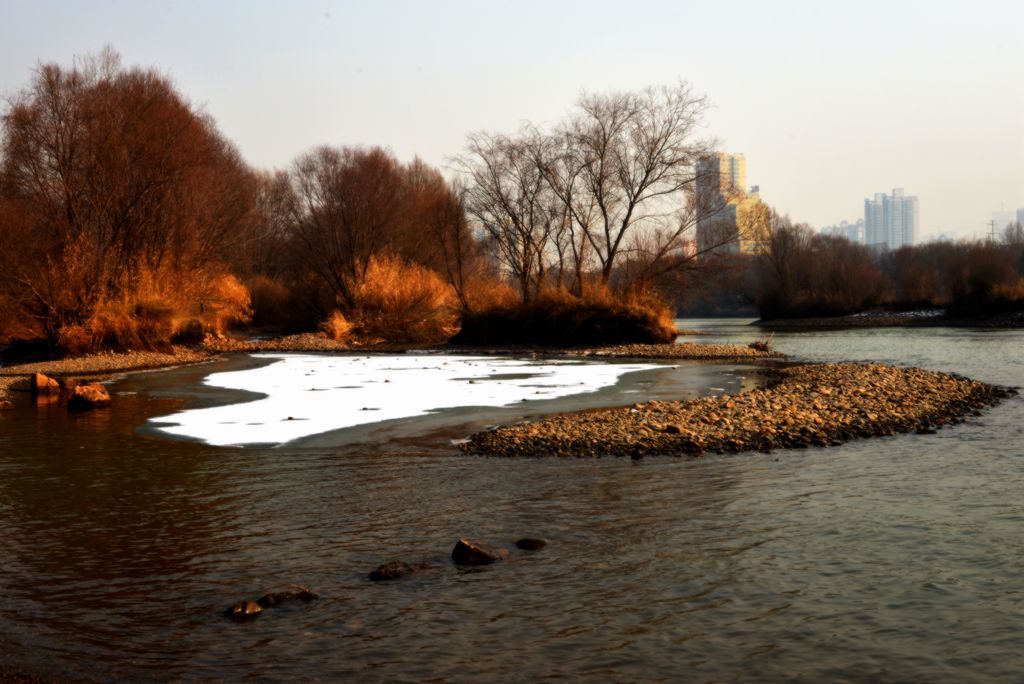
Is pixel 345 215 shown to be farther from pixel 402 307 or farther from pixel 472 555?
pixel 472 555

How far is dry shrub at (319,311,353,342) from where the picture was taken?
169 feet

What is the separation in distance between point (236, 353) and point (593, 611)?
3980cm

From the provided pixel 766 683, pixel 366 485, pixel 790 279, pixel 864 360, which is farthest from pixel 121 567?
pixel 790 279

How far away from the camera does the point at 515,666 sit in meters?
5.91

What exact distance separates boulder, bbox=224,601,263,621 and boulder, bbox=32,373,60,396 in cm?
2034

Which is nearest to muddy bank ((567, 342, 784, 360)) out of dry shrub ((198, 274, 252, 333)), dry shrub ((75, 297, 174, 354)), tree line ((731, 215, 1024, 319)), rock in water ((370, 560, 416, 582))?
dry shrub ((75, 297, 174, 354))

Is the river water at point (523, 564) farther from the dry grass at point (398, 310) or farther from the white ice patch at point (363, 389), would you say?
the dry grass at point (398, 310)

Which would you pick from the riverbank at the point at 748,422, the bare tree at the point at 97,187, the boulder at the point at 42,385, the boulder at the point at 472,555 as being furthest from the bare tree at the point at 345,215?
the boulder at the point at 472,555

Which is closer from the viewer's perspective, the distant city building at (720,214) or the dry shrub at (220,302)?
the distant city building at (720,214)

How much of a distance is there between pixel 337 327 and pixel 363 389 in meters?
29.2

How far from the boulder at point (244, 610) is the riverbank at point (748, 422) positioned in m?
6.85

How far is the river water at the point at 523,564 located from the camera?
6051mm

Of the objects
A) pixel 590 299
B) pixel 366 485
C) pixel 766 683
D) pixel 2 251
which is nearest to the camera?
pixel 766 683

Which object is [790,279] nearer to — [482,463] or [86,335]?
[86,335]
